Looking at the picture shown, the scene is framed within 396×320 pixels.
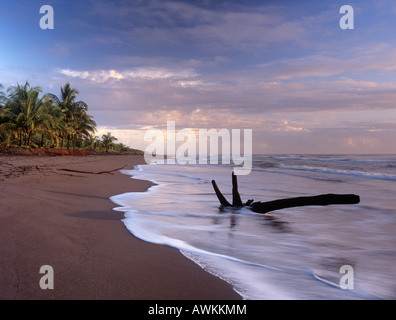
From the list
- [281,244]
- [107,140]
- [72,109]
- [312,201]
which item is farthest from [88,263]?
[107,140]

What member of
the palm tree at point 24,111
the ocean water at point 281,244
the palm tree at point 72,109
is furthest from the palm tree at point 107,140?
the ocean water at point 281,244

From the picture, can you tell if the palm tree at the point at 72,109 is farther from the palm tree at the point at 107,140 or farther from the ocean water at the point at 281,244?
the ocean water at the point at 281,244

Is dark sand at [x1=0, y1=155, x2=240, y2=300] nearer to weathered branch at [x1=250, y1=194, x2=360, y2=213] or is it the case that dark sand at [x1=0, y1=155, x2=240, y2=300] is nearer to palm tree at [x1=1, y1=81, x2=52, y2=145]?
weathered branch at [x1=250, y1=194, x2=360, y2=213]

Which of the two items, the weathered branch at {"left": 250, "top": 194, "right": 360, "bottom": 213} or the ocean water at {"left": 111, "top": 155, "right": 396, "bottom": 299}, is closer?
the ocean water at {"left": 111, "top": 155, "right": 396, "bottom": 299}

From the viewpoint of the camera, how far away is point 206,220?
568 cm

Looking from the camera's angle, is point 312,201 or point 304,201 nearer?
point 312,201

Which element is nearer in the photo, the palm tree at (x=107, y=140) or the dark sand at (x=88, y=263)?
the dark sand at (x=88, y=263)

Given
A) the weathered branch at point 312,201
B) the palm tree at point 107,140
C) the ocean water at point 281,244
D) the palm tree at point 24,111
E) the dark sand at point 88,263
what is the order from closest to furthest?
the dark sand at point 88,263 < the ocean water at point 281,244 < the weathered branch at point 312,201 < the palm tree at point 24,111 < the palm tree at point 107,140

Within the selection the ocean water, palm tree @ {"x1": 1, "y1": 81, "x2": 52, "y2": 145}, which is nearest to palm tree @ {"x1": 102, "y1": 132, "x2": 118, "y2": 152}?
palm tree @ {"x1": 1, "y1": 81, "x2": 52, "y2": 145}

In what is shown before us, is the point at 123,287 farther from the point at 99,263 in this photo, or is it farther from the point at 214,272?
the point at 214,272

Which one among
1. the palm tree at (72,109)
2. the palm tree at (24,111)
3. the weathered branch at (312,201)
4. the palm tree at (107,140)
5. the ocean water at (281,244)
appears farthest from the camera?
the palm tree at (107,140)

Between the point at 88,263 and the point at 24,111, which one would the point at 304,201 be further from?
the point at 24,111

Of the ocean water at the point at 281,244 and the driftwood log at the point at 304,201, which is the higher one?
the driftwood log at the point at 304,201

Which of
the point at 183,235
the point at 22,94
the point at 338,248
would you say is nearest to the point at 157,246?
the point at 183,235
